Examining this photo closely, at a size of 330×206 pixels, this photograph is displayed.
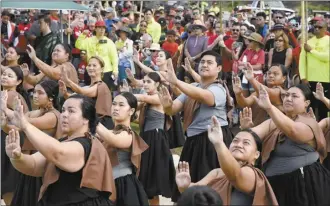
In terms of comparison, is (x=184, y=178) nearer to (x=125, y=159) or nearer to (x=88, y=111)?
(x=88, y=111)

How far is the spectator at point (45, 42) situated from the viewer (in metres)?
13.6

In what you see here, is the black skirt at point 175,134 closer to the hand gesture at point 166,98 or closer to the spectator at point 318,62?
the hand gesture at point 166,98

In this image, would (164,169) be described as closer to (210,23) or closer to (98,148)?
(98,148)

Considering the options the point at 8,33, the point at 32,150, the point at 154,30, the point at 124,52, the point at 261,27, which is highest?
the point at 261,27

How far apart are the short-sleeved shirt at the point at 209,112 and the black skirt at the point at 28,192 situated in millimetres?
1606

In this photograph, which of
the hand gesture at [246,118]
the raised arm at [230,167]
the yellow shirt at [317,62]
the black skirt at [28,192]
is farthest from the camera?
the yellow shirt at [317,62]

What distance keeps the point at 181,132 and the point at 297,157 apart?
9.89ft

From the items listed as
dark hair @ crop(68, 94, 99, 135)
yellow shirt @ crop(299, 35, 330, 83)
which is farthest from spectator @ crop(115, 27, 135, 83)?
dark hair @ crop(68, 94, 99, 135)

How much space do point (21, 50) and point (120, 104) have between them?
31.9 ft

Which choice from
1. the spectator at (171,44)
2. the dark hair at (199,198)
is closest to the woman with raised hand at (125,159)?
the dark hair at (199,198)

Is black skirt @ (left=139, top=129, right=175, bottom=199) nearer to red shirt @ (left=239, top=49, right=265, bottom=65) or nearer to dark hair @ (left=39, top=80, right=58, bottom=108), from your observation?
dark hair @ (left=39, top=80, right=58, bottom=108)

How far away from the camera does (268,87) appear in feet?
25.6

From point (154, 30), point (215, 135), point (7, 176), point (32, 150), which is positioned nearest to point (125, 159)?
point (32, 150)

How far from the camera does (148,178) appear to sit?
7812mm
